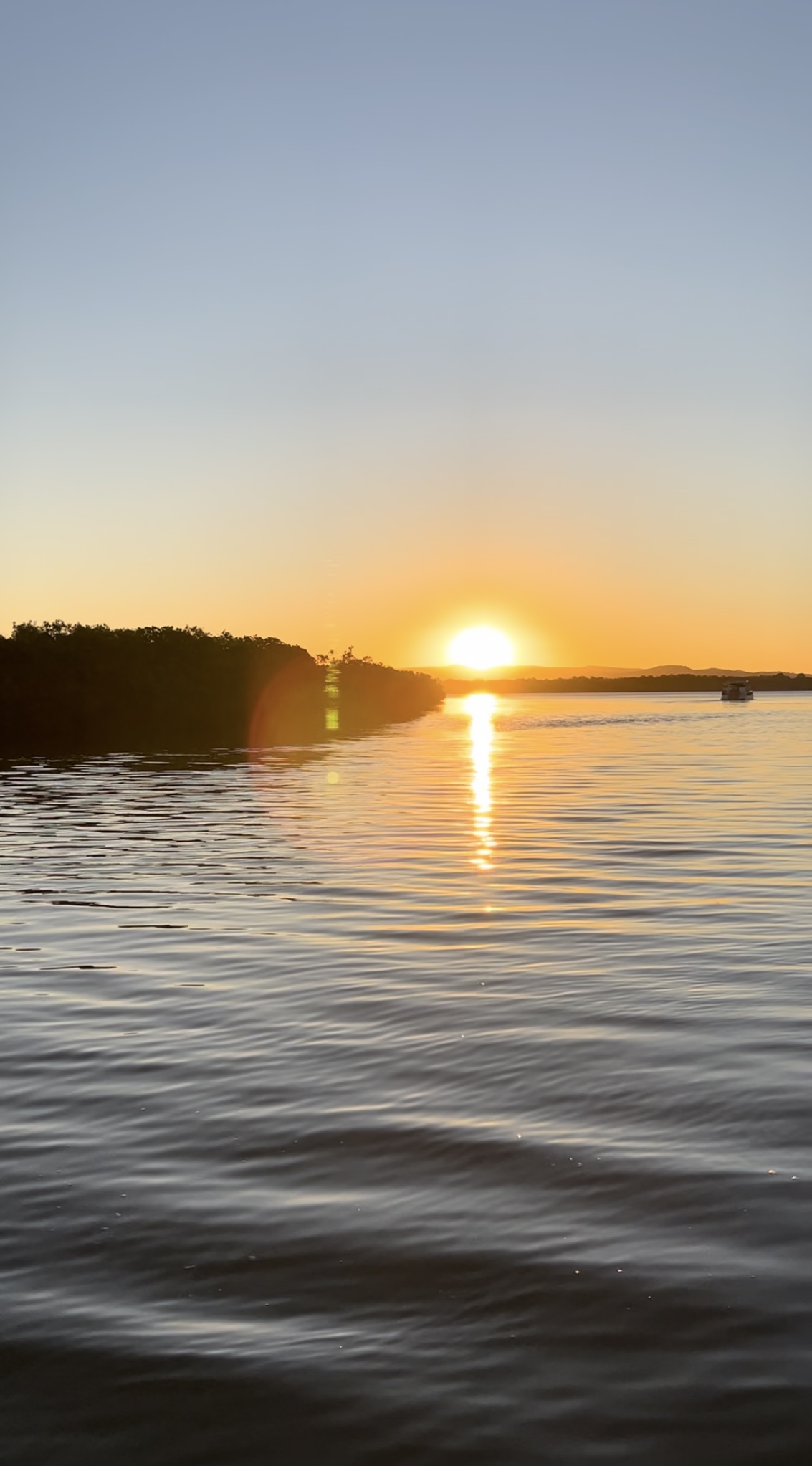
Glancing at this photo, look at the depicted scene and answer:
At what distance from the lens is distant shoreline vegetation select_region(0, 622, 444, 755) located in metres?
112

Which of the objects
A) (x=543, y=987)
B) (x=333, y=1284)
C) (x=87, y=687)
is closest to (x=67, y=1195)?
(x=333, y=1284)

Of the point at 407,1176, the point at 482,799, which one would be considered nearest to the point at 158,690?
the point at 482,799

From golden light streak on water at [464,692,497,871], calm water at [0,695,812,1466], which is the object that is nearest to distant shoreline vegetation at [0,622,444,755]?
golden light streak on water at [464,692,497,871]

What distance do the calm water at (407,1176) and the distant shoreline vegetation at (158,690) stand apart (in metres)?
76.5

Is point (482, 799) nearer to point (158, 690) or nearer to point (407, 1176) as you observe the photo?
point (407, 1176)

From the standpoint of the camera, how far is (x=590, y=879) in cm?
2414

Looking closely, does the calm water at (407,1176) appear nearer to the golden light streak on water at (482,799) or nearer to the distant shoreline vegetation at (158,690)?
the golden light streak on water at (482,799)

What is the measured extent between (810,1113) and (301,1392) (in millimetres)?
5249

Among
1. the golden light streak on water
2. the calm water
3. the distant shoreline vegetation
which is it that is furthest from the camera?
the distant shoreline vegetation

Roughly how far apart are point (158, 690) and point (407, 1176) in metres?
118

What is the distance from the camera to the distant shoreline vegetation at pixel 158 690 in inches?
4417

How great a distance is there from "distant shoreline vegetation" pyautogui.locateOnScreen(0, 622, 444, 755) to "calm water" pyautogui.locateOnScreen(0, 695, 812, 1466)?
7655cm

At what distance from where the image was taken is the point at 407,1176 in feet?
29.0

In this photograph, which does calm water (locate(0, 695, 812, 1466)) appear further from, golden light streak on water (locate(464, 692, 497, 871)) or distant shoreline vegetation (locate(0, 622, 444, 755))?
distant shoreline vegetation (locate(0, 622, 444, 755))
